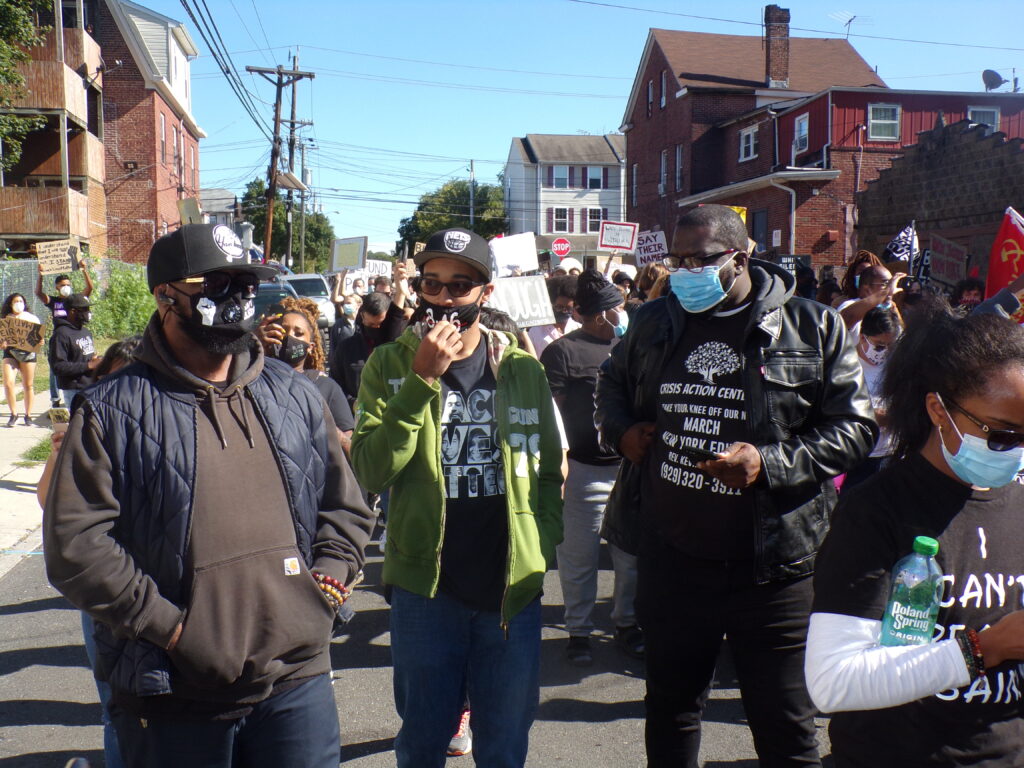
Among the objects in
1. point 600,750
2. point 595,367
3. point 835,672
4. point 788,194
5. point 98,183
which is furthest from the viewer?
point 98,183

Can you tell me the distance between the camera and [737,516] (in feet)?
9.87

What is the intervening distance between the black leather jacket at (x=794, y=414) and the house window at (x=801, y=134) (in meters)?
30.9

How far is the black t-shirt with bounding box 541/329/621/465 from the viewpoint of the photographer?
17.8 ft

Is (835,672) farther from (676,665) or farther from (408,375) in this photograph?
(408,375)

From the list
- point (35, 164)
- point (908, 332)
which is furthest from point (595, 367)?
point (35, 164)

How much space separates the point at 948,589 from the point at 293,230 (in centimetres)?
7288

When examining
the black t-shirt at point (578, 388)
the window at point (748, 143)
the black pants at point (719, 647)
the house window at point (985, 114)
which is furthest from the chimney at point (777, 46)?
the black pants at point (719, 647)

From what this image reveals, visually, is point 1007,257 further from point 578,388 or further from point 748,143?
point 748,143

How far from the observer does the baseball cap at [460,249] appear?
10.2ft

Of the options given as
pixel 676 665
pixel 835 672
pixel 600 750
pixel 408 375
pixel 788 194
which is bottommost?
pixel 600 750

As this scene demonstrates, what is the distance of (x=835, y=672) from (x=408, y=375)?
1554 millimetres

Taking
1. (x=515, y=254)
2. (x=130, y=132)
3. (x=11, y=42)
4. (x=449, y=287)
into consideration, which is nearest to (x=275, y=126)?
(x=130, y=132)

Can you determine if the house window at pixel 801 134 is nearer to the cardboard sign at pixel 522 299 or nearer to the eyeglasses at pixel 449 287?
the cardboard sign at pixel 522 299

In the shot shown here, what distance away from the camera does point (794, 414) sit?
10.0ft
